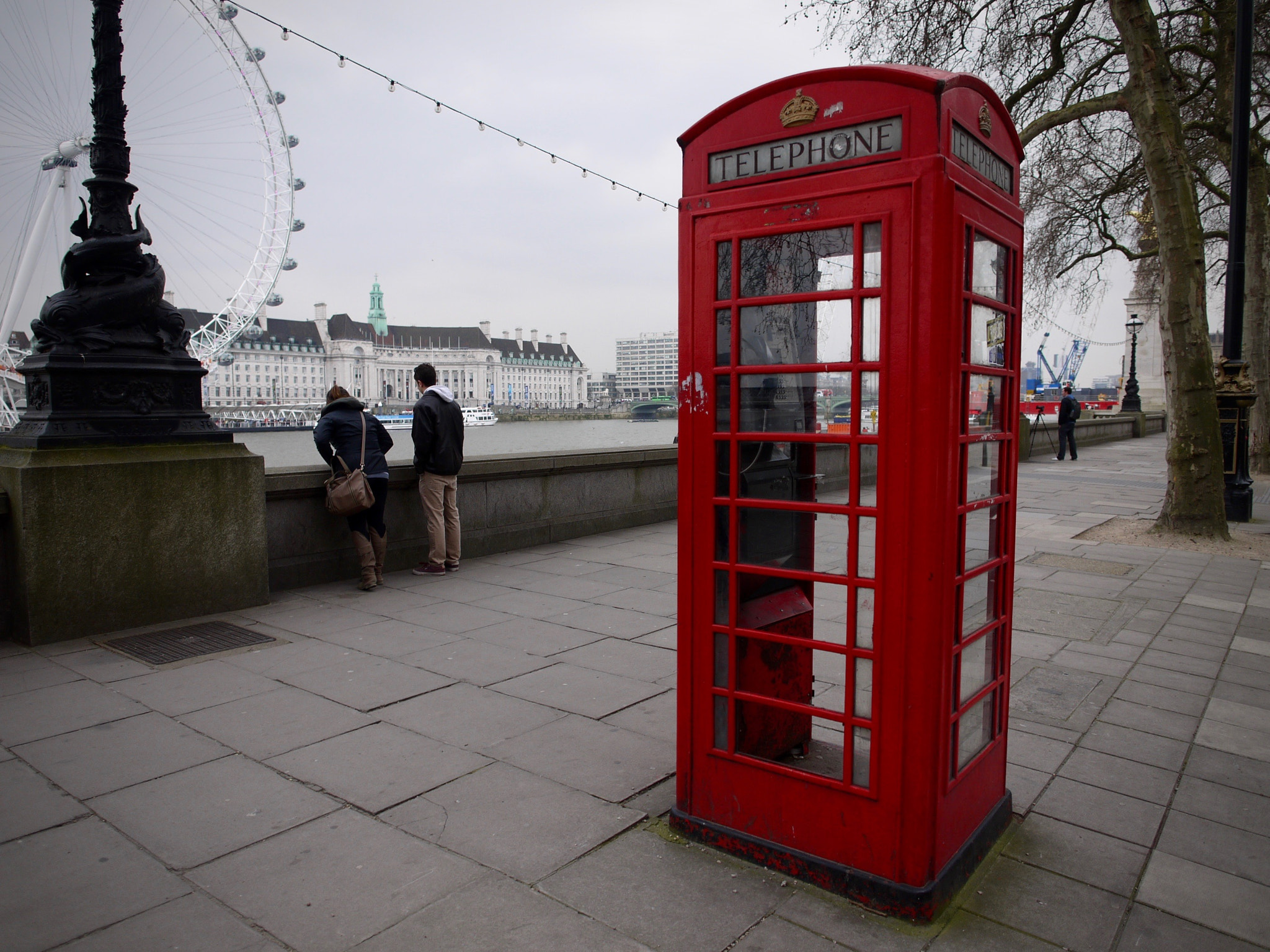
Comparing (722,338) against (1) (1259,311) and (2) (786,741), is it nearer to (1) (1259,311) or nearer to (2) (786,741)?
(2) (786,741)

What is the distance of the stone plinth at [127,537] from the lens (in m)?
4.95

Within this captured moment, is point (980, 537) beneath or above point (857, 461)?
beneath

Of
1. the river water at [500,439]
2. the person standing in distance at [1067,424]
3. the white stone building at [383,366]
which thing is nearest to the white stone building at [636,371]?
the white stone building at [383,366]

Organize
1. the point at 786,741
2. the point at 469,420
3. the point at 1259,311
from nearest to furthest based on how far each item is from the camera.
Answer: the point at 786,741, the point at 1259,311, the point at 469,420

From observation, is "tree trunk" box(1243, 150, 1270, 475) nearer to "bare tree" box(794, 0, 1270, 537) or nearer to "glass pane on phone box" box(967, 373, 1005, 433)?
"bare tree" box(794, 0, 1270, 537)

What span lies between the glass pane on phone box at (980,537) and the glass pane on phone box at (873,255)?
731 millimetres

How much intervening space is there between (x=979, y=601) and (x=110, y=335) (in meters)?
5.59

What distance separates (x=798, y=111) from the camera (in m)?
2.41

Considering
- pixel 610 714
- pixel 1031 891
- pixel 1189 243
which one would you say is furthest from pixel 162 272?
pixel 1189 243

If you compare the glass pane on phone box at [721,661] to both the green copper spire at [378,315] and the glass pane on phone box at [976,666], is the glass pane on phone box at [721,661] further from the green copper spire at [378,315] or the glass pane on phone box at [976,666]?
the green copper spire at [378,315]

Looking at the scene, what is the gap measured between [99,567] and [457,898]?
3.94 m

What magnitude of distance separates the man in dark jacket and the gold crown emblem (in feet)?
16.3

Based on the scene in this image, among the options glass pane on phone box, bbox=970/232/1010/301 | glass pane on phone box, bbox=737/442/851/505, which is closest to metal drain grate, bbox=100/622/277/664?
glass pane on phone box, bbox=737/442/851/505

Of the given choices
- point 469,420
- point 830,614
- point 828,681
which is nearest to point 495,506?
point 828,681
